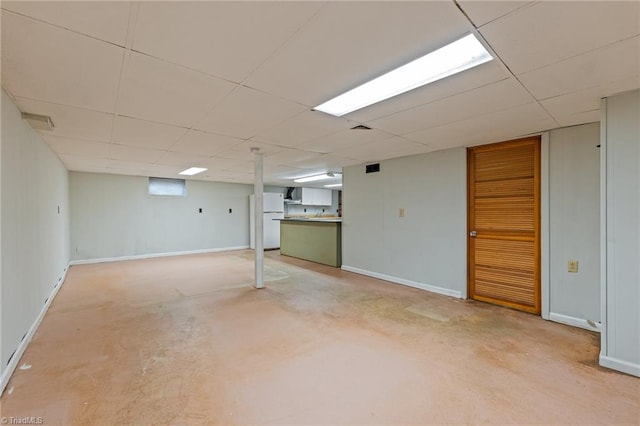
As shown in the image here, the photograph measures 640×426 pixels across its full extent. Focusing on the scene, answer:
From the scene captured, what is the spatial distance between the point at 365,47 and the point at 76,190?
765 cm

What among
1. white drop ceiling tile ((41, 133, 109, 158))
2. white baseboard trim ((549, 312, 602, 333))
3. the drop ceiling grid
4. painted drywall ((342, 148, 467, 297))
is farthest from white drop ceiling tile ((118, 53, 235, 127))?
white baseboard trim ((549, 312, 602, 333))

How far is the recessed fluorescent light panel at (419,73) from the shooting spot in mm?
1701

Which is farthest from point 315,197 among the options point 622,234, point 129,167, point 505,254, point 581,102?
point 622,234

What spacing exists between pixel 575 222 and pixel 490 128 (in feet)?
4.59

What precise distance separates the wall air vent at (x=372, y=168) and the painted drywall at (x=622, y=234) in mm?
3237

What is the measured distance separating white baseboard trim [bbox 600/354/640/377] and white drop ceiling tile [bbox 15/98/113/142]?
4.85 meters

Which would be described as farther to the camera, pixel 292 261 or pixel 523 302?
pixel 292 261

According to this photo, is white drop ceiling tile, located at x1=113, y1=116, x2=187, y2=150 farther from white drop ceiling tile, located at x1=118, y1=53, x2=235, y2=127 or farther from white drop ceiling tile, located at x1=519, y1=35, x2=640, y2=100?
white drop ceiling tile, located at x1=519, y1=35, x2=640, y2=100

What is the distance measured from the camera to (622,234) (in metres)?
2.21

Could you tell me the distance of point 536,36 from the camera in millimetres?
1509

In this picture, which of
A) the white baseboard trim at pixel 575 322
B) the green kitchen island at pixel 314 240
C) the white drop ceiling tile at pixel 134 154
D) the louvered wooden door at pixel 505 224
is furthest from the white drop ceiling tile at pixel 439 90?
the green kitchen island at pixel 314 240

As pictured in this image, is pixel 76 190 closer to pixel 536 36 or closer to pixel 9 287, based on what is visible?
pixel 9 287

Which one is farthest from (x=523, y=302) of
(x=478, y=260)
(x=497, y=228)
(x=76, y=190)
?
(x=76, y=190)

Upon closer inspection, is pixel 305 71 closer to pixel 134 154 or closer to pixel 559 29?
pixel 559 29
